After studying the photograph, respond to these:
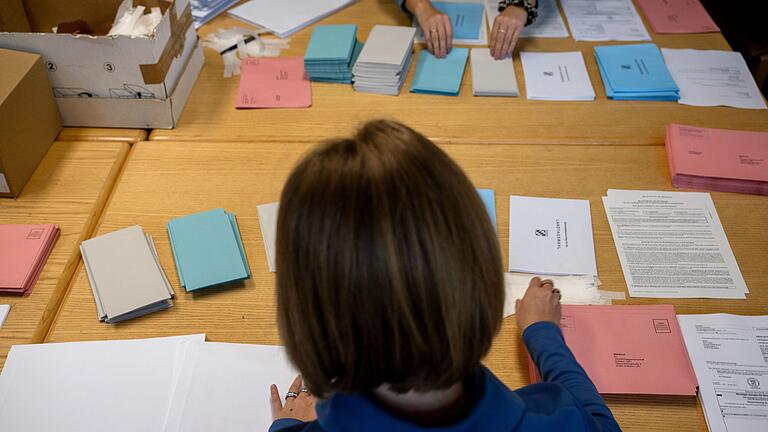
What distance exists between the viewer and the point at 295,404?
3.28 ft

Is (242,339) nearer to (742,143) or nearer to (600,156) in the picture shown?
(600,156)

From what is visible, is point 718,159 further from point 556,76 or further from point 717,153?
point 556,76

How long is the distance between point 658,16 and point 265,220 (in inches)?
51.3

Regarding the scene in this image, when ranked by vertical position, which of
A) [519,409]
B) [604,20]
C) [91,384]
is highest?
[519,409]

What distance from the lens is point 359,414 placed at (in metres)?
0.72

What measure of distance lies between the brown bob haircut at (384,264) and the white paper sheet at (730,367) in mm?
503

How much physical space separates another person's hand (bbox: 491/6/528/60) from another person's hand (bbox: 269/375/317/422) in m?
1.06

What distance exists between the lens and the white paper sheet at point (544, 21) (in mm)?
1832

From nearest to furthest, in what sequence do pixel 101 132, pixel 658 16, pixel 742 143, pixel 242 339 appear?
pixel 242 339 → pixel 742 143 → pixel 101 132 → pixel 658 16

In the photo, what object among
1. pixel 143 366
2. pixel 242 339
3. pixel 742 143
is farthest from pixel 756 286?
pixel 143 366

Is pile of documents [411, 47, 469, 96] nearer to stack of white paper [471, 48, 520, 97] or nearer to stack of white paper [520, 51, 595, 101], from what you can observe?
stack of white paper [471, 48, 520, 97]

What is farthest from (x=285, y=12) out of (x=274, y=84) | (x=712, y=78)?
(x=712, y=78)

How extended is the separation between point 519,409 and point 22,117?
3.82 ft

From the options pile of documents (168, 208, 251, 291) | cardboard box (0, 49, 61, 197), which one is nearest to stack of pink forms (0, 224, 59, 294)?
cardboard box (0, 49, 61, 197)
